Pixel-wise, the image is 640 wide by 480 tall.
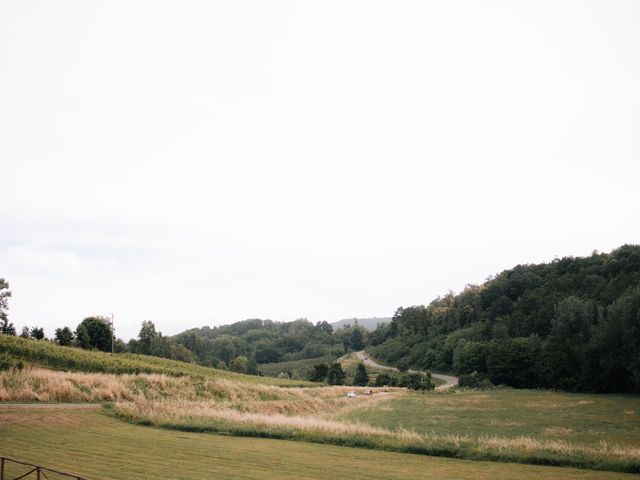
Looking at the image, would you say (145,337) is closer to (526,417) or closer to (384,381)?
(384,381)

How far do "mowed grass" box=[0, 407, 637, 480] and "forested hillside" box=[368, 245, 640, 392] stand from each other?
53351 millimetres

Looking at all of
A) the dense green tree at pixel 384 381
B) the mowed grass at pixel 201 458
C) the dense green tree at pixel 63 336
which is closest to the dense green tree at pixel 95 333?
the dense green tree at pixel 63 336

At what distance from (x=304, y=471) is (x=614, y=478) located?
1155 centimetres

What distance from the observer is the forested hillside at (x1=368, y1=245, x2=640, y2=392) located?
241ft

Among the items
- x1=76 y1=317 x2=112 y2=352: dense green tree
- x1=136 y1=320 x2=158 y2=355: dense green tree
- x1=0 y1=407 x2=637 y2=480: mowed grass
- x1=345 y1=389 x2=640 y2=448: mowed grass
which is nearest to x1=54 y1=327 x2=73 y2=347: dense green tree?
x1=76 y1=317 x2=112 y2=352: dense green tree

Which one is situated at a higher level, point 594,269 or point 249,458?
point 594,269

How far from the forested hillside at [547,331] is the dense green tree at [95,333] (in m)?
69.2

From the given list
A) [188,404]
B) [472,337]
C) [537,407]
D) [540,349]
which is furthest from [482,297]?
[188,404]

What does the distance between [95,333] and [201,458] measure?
80080 mm

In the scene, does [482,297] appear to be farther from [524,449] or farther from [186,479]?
[186,479]

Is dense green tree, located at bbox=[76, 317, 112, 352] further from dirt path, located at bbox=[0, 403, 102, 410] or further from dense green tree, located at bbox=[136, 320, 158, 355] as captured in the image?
dirt path, located at bbox=[0, 403, 102, 410]

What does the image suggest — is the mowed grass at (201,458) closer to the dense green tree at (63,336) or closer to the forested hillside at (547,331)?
the forested hillside at (547,331)

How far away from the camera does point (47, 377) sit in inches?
1539

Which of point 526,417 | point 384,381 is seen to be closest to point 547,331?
point 384,381
